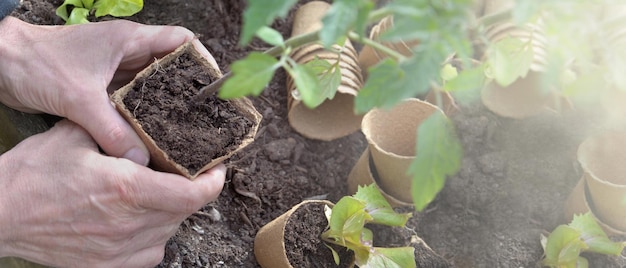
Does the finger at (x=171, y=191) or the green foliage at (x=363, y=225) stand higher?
the finger at (x=171, y=191)

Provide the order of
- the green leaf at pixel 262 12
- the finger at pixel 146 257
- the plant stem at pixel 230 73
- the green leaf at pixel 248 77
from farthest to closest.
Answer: the finger at pixel 146 257 → the plant stem at pixel 230 73 → the green leaf at pixel 248 77 → the green leaf at pixel 262 12

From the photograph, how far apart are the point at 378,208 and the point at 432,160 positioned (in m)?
0.75

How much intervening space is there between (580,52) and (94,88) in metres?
0.82

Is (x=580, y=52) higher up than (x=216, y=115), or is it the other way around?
(x=580, y=52)

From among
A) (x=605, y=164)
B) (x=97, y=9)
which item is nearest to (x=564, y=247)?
(x=605, y=164)

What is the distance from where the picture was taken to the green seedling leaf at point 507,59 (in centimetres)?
89

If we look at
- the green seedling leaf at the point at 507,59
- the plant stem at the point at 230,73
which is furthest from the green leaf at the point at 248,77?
the green seedling leaf at the point at 507,59

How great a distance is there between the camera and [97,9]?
1535 millimetres

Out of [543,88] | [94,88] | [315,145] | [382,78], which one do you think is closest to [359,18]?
[382,78]

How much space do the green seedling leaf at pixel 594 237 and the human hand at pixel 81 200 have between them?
0.78 meters

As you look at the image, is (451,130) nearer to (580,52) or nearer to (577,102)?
(580,52)

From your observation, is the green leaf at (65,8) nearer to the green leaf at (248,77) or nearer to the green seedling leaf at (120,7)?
the green seedling leaf at (120,7)

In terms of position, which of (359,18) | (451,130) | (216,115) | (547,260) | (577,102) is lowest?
(547,260)

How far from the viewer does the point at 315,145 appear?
5.59ft
